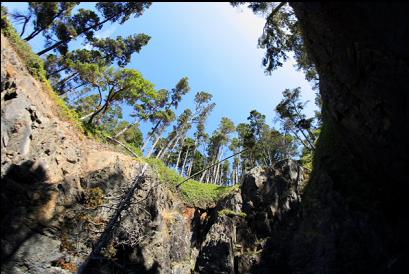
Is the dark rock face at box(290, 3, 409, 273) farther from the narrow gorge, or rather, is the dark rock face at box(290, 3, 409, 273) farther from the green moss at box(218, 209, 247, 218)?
the green moss at box(218, 209, 247, 218)

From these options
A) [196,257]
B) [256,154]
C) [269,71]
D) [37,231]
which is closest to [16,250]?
[37,231]

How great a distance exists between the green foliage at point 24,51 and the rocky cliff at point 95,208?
944 millimetres

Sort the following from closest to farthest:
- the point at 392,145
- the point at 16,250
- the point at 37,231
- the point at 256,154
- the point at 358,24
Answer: the point at 358,24
the point at 392,145
the point at 16,250
the point at 37,231
the point at 256,154

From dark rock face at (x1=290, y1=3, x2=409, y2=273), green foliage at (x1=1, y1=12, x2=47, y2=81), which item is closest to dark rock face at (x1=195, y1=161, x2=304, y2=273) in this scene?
dark rock face at (x1=290, y1=3, x2=409, y2=273)

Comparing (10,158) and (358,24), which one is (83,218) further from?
(358,24)

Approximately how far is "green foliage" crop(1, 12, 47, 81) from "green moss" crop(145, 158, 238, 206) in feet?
32.9

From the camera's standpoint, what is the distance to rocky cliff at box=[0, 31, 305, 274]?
15734 millimetres

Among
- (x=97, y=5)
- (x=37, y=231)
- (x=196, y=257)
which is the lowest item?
(x=37, y=231)

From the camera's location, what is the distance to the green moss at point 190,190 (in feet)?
90.9

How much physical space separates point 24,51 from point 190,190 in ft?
51.9

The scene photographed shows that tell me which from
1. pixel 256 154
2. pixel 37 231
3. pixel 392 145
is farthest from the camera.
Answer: pixel 256 154

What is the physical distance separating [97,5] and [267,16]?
16.6 metres

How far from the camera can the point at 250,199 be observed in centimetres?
2494

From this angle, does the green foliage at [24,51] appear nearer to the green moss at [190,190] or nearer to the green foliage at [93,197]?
the green foliage at [93,197]
